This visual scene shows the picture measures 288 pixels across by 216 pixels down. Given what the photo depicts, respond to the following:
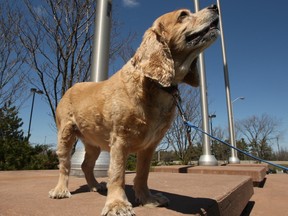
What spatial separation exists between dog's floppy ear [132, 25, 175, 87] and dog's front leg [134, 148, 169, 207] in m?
0.86

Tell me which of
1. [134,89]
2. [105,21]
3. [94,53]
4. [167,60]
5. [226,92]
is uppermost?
[226,92]

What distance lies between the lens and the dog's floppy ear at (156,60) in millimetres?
2459

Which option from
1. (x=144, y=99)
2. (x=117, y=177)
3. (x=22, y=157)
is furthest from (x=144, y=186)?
(x=22, y=157)

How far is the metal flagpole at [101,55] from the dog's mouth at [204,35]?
382 centimetres

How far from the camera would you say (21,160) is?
31.8ft

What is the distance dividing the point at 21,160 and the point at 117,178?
8.36 meters

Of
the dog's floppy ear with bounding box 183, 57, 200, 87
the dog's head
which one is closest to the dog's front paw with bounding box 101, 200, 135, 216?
the dog's head

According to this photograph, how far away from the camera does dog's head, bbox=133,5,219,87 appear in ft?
8.62

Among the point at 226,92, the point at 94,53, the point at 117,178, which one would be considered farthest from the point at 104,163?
the point at 226,92

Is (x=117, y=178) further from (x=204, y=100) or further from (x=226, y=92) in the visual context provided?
(x=226, y=92)

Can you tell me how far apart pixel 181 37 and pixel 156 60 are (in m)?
0.45

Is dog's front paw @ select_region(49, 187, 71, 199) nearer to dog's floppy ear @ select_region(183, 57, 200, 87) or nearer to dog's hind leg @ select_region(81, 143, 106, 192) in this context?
dog's hind leg @ select_region(81, 143, 106, 192)

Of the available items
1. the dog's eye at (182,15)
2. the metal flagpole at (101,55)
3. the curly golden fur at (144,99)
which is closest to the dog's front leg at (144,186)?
the curly golden fur at (144,99)

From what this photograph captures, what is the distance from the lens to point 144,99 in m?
2.52
